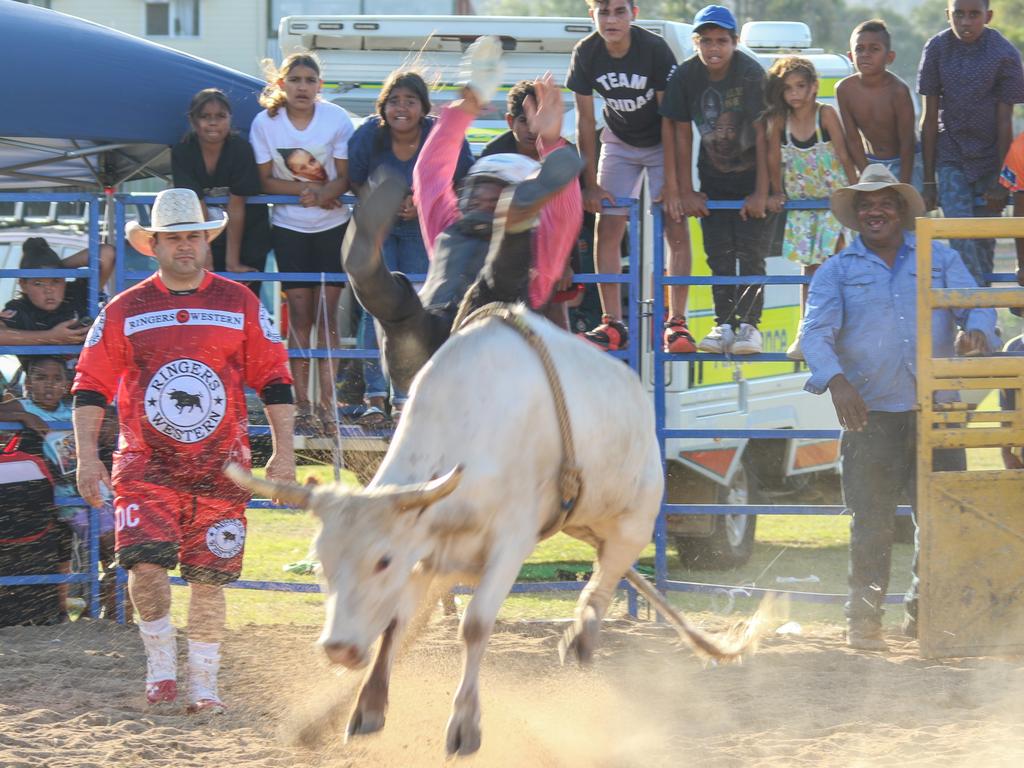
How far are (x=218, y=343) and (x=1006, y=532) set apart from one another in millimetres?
3555

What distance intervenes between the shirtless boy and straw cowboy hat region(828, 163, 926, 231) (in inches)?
13.9

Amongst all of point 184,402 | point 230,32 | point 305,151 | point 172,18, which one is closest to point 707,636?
point 184,402

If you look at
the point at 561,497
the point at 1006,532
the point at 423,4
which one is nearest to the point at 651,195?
the point at 1006,532

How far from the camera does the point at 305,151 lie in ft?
25.1

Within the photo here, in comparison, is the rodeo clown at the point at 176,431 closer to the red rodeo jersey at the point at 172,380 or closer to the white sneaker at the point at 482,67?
the red rodeo jersey at the point at 172,380

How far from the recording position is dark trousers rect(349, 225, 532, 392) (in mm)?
5250

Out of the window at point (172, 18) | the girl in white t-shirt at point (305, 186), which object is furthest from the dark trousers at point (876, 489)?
the window at point (172, 18)

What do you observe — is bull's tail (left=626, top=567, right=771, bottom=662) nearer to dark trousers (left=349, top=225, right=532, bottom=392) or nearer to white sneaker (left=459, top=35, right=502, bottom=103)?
dark trousers (left=349, top=225, right=532, bottom=392)

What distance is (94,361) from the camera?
5797 mm

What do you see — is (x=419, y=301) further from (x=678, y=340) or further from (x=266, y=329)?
(x=678, y=340)

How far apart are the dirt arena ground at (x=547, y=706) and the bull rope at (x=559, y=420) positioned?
0.95 meters

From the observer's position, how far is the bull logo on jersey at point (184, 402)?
18.8ft

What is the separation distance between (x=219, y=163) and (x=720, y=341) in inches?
107

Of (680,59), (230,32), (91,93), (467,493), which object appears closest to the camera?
(467,493)
